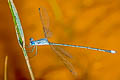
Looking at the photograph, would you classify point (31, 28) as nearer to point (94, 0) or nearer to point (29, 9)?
point (29, 9)

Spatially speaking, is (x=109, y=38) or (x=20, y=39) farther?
(x=109, y=38)

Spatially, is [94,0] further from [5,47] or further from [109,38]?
[5,47]

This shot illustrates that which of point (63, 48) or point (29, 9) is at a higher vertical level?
point (29, 9)

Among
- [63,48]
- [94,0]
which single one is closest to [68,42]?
[63,48]

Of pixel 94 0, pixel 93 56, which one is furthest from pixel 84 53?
pixel 94 0

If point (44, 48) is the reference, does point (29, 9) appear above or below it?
above

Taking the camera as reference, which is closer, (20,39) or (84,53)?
(20,39)
